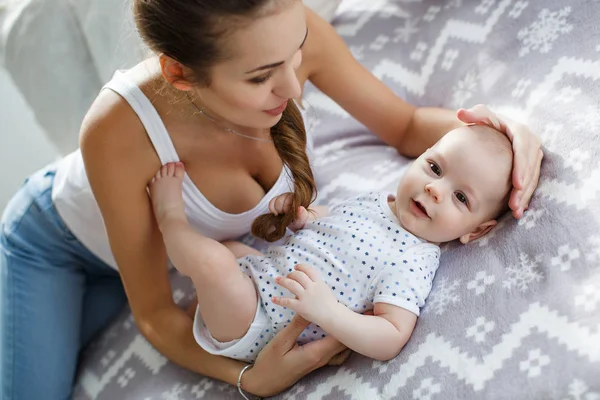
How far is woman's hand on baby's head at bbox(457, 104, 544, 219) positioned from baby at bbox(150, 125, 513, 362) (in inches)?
0.7

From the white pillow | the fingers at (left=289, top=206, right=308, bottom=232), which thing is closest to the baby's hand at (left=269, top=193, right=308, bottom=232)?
the fingers at (left=289, top=206, right=308, bottom=232)

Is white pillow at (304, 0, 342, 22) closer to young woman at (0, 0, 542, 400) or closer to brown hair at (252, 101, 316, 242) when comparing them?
young woman at (0, 0, 542, 400)

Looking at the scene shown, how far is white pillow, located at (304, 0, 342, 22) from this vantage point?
1668 mm

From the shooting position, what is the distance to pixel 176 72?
1.04 m

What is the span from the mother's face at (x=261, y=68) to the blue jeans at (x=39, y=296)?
0.56 metres

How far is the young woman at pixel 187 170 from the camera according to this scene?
0.97 m

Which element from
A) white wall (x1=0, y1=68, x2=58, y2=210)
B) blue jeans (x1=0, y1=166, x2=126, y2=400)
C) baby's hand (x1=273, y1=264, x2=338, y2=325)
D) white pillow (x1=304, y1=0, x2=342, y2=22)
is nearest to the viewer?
baby's hand (x1=273, y1=264, x2=338, y2=325)

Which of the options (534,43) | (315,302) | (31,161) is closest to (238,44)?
(315,302)

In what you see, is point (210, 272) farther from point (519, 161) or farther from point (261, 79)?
point (519, 161)

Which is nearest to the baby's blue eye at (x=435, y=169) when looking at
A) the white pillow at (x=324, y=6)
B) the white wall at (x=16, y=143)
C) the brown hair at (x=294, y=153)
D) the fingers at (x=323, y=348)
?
the brown hair at (x=294, y=153)

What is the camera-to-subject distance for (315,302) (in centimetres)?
101

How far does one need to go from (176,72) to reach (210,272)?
1.09 feet

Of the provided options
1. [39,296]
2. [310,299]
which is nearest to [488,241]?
[310,299]

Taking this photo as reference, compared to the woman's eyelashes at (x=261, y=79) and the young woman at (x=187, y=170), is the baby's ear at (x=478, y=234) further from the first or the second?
the woman's eyelashes at (x=261, y=79)
